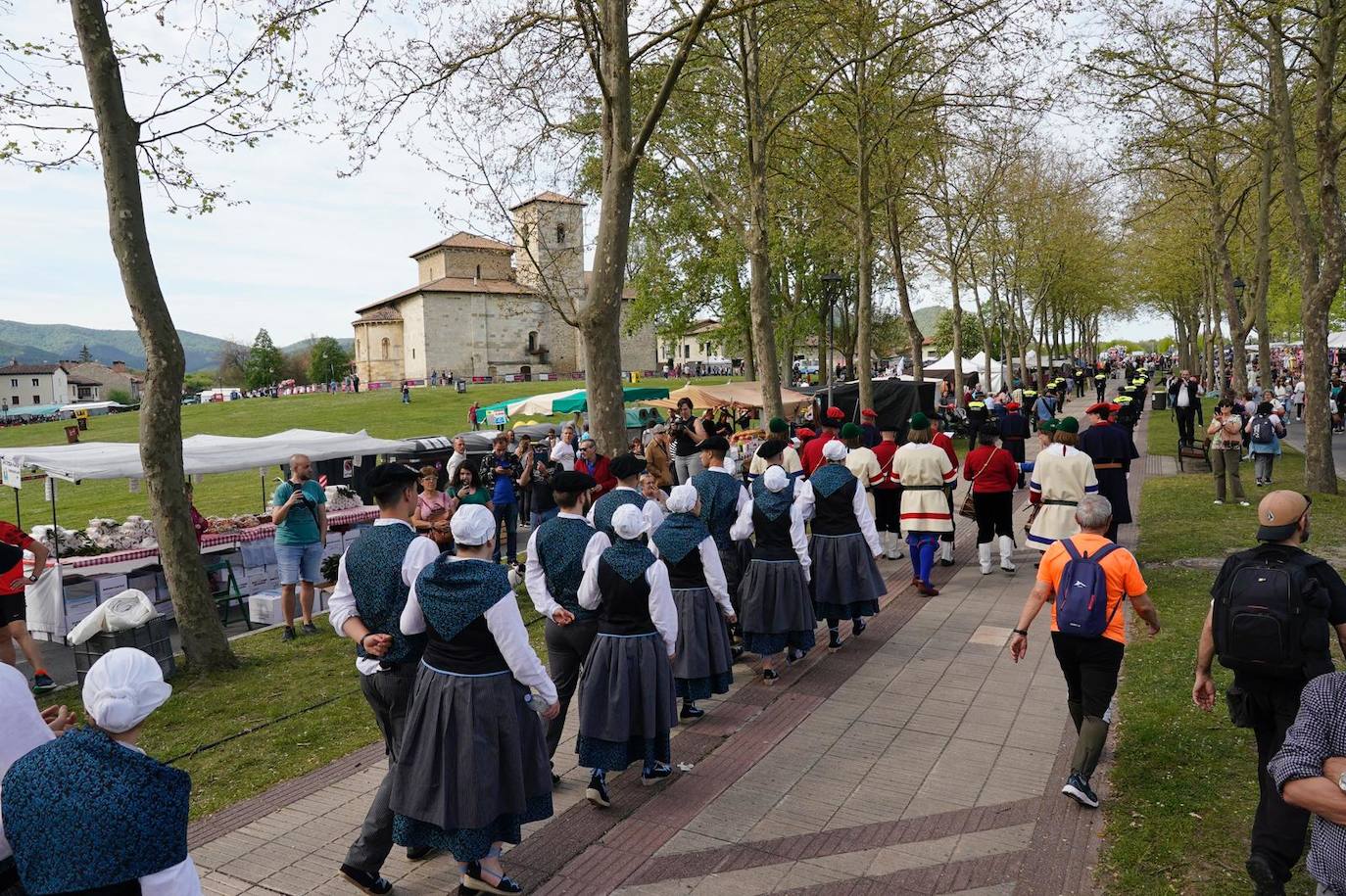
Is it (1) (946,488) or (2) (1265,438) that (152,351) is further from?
(2) (1265,438)

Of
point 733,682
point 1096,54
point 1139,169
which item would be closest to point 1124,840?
point 733,682

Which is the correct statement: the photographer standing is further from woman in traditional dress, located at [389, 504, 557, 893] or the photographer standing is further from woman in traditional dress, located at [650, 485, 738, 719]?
woman in traditional dress, located at [389, 504, 557, 893]

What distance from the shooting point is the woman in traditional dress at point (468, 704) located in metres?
4.00

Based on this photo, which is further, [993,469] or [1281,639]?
[993,469]

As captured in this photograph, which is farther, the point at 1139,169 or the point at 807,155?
the point at 807,155

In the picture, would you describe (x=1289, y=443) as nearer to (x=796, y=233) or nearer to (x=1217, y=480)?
(x=1217, y=480)

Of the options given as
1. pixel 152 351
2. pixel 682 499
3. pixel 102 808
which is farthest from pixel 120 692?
pixel 152 351

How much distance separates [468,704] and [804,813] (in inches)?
86.3

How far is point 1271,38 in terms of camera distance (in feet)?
48.0

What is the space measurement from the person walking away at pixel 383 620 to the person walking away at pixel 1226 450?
13.8m

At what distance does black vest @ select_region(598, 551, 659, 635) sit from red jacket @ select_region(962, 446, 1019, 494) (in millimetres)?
6294

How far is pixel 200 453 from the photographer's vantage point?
39.6 ft

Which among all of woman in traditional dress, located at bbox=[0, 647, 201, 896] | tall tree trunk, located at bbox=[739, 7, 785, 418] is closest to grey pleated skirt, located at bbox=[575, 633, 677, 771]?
woman in traditional dress, located at bbox=[0, 647, 201, 896]

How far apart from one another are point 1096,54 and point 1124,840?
1520 centimetres
